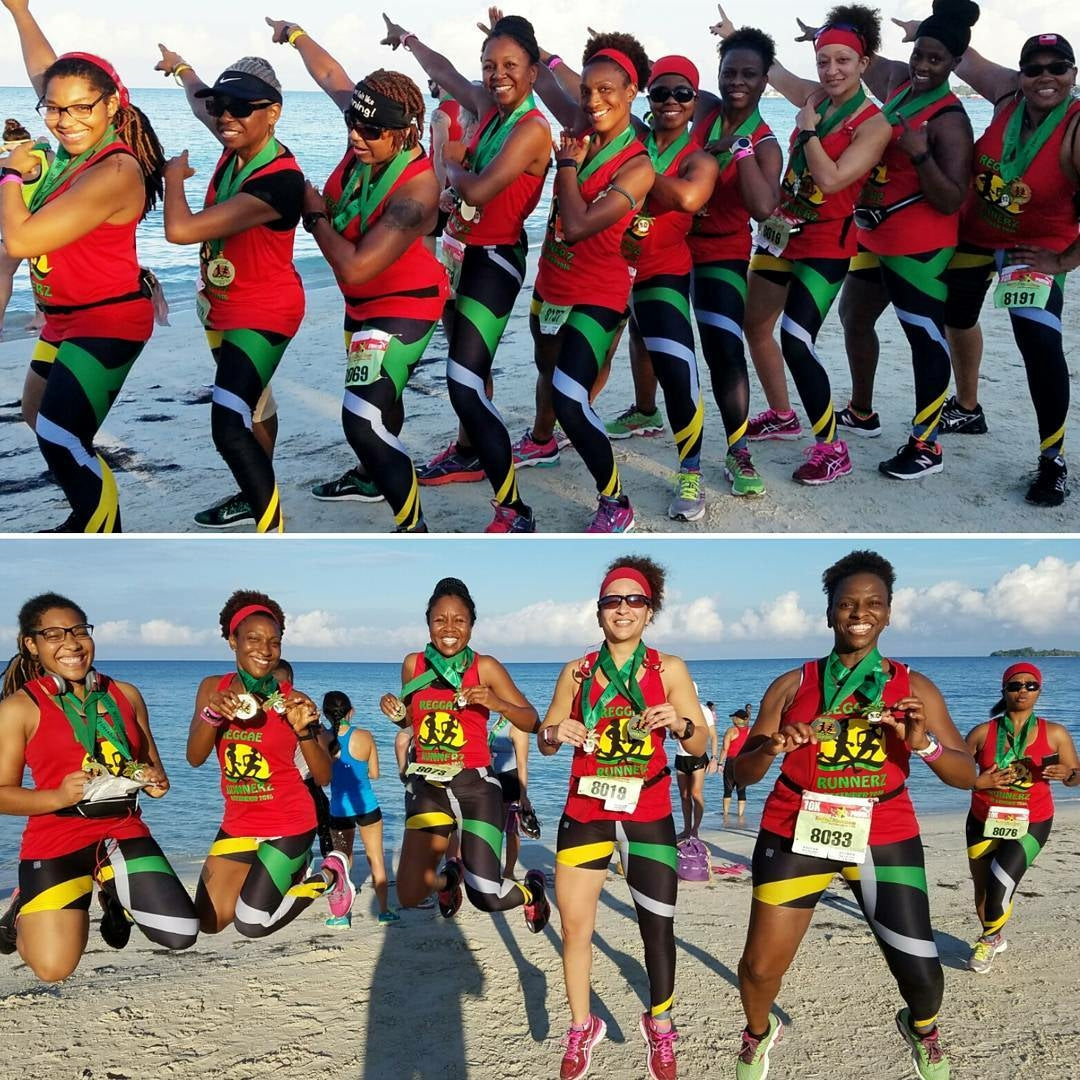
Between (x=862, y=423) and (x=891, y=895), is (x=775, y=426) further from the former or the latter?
(x=891, y=895)

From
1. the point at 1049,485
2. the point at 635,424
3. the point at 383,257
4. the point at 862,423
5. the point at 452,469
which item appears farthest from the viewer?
the point at 635,424

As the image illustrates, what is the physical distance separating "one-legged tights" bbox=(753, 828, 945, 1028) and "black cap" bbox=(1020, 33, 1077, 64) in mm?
4587

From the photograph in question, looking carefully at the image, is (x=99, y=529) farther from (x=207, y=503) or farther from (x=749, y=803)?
(x=749, y=803)

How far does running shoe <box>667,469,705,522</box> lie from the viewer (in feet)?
22.6

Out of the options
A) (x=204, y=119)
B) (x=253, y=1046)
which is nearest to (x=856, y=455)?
(x=204, y=119)

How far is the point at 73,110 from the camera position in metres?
5.11

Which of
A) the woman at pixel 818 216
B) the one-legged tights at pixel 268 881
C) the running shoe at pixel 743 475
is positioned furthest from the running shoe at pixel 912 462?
the one-legged tights at pixel 268 881

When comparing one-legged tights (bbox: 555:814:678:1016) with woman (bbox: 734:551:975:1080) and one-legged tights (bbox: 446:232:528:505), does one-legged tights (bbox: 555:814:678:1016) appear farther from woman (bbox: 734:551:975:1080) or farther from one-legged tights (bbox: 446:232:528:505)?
one-legged tights (bbox: 446:232:528:505)

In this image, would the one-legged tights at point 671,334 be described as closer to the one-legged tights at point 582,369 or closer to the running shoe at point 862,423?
the one-legged tights at point 582,369

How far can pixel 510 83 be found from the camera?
599 cm

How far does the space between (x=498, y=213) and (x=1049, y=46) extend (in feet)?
10.6

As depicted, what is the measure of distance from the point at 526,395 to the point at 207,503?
122 inches

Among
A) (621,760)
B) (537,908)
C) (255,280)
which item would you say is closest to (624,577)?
(621,760)

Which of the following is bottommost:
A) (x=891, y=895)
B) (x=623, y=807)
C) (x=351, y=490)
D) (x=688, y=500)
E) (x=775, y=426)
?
(x=891, y=895)
